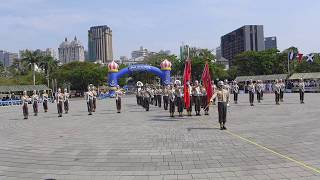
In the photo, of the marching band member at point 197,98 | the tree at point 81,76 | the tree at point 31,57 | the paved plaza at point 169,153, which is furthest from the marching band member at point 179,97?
the tree at point 31,57

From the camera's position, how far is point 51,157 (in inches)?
415

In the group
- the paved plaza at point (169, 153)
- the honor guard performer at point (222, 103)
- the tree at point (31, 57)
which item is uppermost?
the tree at point (31, 57)

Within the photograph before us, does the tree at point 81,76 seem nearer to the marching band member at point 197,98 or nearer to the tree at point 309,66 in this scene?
the tree at point 309,66

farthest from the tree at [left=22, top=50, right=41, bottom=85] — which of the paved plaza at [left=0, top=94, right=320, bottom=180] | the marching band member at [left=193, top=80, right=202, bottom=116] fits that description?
the paved plaza at [left=0, top=94, right=320, bottom=180]

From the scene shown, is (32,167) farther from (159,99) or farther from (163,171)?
(159,99)

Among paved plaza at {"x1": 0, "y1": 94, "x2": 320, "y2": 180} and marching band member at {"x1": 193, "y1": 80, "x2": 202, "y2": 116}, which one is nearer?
paved plaza at {"x1": 0, "y1": 94, "x2": 320, "y2": 180}

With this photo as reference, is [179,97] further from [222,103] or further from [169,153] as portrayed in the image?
[169,153]

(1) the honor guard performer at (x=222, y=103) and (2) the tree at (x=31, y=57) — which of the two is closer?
(1) the honor guard performer at (x=222, y=103)

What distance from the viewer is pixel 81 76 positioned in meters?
92.9

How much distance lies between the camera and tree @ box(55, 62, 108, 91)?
93.1 metres

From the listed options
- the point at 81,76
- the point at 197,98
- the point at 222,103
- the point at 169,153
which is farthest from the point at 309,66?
the point at 169,153

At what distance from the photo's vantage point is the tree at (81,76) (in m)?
93.1

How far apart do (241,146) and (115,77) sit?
52.3 metres

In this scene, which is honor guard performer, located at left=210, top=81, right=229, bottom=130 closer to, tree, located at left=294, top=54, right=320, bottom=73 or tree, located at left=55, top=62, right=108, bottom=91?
tree, located at left=294, top=54, right=320, bottom=73
